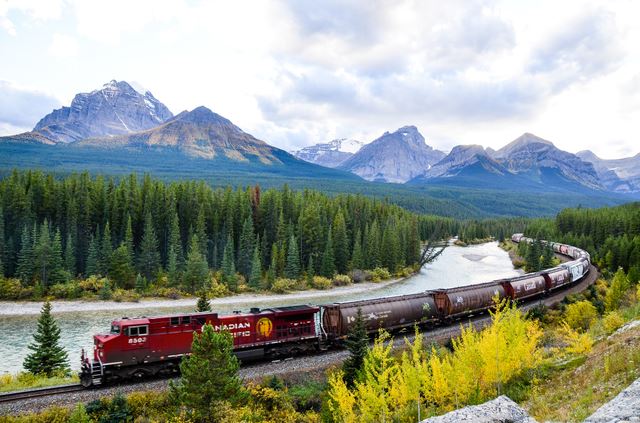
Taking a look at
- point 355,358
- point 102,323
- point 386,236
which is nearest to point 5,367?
point 102,323

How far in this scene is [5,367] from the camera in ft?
129

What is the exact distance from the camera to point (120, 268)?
75.3 meters

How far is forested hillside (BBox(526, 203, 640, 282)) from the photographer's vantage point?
87488mm

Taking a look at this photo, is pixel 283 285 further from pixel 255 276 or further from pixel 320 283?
pixel 320 283

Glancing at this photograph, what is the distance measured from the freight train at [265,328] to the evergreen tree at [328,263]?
43493 mm

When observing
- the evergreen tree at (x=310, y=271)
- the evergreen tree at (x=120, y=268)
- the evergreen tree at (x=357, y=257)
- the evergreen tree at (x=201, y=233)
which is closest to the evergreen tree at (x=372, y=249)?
the evergreen tree at (x=357, y=257)

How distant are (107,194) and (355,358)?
252 ft

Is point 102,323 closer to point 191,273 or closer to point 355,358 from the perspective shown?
point 191,273

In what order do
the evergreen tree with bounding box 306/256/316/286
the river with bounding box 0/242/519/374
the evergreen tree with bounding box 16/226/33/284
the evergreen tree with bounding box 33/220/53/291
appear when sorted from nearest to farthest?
the river with bounding box 0/242/519/374, the evergreen tree with bounding box 33/220/53/291, the evergreen tree with bounding box 16/226/33/284, the evergreen tree with bounding box 306/256/316/286

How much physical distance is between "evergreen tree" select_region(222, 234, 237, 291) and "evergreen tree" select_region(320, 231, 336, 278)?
1857 cm

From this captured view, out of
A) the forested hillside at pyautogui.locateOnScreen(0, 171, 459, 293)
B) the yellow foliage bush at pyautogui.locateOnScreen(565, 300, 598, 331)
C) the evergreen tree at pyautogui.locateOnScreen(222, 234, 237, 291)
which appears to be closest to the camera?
the yellow foliage bush at pyautogui.locateOnScreen(565, 300, 598, 331)

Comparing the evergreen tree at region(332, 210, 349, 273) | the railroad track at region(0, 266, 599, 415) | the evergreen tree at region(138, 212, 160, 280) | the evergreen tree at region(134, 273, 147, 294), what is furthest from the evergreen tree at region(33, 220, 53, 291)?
the evergreen tree at region(332, 210, 349, 273)

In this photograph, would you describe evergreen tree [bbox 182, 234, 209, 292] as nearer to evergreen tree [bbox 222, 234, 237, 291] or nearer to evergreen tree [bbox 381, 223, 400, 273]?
evergreen tree [bbox 222, 234, 237, 291]

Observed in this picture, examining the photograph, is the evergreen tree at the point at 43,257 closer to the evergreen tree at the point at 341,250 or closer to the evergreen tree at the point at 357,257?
the evergreen tree at the point at 341,250
